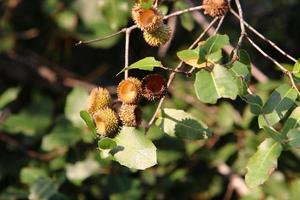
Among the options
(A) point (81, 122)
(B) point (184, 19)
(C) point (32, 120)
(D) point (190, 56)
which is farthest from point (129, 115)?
(C) point (32, 120)

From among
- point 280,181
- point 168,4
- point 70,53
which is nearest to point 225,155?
point 280,181

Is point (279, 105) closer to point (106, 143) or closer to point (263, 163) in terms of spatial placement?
point (263, 163)

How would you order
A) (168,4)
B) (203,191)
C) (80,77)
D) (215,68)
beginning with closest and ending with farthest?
(215,68)
(168,4)
(203,191)
(80,77)

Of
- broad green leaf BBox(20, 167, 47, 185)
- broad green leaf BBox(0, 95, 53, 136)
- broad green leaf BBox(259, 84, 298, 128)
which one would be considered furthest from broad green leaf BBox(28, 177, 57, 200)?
broad green leaf BBox(259, 84, 298, 128)

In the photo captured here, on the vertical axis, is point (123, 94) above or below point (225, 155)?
above

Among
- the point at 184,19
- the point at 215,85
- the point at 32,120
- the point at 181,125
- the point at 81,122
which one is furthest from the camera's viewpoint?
the point at 32,120

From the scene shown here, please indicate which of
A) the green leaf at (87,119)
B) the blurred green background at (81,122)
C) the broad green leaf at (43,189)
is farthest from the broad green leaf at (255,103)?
the broad green leaf at (43,189)

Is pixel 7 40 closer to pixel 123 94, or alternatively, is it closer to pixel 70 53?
pixel 70 53
